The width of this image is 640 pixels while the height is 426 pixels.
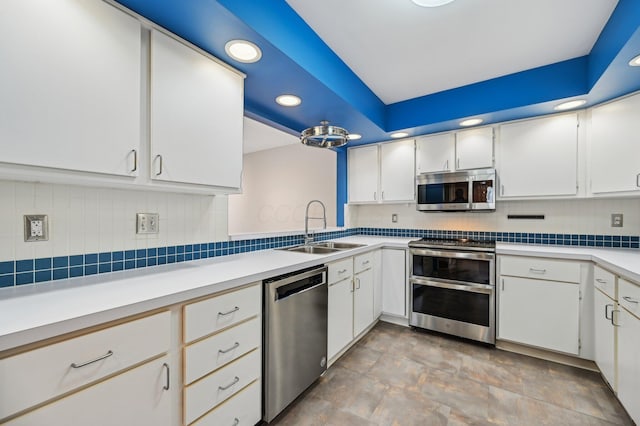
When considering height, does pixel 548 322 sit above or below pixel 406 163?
below

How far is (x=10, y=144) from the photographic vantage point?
0.89m

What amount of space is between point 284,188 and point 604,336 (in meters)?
4.20

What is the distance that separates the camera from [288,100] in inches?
83.5

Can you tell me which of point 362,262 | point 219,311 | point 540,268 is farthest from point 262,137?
point 540,268

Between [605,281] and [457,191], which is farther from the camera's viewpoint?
[457,191]

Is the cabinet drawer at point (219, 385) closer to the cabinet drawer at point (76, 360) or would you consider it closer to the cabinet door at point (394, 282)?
the cabinet drawer at point (76, 360)

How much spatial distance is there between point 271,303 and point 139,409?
677mm

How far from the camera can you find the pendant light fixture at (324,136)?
1.96m

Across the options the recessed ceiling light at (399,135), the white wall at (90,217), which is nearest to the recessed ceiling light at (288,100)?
the white wall at (90,217)

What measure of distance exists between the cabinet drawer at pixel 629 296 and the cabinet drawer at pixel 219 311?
1983 millimetres

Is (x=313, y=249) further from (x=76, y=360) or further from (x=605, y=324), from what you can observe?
(x=605, y=324)

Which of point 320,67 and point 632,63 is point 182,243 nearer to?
point 320,67

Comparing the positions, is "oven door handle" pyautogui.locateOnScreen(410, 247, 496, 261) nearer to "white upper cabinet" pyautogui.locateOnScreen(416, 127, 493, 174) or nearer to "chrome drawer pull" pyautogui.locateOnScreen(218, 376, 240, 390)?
"white upper cabinet" pyautogui.locateOnScreen(416, 127, 493, 174)

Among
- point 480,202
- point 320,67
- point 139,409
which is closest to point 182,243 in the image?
point 139,409
